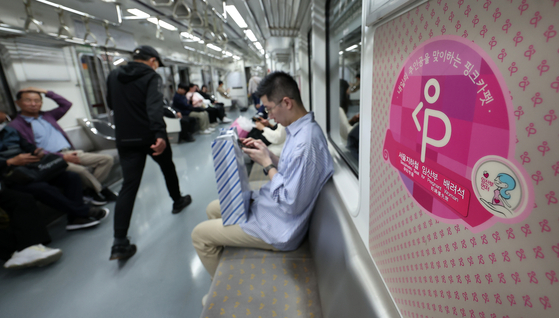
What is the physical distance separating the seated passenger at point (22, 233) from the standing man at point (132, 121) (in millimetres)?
616

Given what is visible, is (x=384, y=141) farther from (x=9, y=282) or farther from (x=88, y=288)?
(x=9, y=282)

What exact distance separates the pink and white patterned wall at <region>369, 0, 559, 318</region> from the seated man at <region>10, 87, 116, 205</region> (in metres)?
3.97

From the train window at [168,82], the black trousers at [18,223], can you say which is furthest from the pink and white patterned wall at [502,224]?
the train window at [168,82]

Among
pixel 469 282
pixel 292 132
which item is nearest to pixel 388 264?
pixel 469 282

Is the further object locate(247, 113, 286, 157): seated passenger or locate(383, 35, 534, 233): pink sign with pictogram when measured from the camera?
locate(247, 113, 286, 157): seated passenger

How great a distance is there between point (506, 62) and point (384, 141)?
18.1 inches

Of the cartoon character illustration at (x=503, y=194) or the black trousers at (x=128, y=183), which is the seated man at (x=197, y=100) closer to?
the black trousers at (x=128, y=183)

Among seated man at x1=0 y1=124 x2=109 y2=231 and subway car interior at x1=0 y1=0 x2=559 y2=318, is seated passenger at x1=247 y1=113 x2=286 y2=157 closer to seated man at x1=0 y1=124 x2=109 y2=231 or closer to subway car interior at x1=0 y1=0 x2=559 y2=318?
subway car interior at x1=0 y1=0 x2=559 y2=318

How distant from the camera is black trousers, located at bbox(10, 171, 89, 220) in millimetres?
2727

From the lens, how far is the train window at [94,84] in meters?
5.52

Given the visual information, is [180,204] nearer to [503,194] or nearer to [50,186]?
[50,186]

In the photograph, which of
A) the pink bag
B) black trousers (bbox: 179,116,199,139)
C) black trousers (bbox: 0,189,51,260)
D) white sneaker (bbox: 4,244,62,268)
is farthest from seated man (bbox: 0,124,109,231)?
black trousers (bbox: 179,116,199,139)

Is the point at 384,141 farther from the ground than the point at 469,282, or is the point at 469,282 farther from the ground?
the point at 384,141

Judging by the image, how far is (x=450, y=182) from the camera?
1.67 feet
